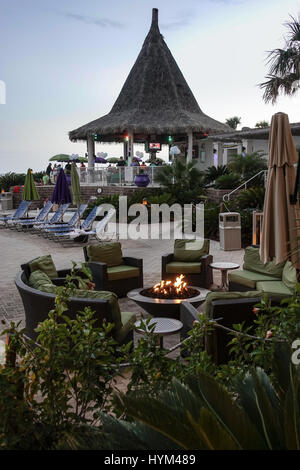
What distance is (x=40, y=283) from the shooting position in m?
5.34

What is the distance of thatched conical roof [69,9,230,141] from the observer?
26109mm

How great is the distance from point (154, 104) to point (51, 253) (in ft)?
62.2

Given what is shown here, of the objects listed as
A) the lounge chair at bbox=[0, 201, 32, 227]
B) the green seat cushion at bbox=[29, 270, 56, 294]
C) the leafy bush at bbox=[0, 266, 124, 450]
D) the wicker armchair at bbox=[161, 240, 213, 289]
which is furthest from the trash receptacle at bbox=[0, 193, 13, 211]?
the leafy bush at bbox=[0, 266, 124, 450]

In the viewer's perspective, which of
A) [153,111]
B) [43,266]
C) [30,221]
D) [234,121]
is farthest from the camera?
[234,121]

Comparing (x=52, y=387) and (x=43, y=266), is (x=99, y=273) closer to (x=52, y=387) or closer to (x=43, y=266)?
(x=43, y=266)

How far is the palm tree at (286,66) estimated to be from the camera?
772 inches

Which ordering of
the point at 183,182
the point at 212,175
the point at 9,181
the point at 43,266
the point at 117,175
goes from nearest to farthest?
the point at 43,266, the point at 183,182, the point at 212,175, the point at 117,175, the point at 9,181

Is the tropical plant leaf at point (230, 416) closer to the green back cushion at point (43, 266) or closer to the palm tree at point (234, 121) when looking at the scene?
the green back cushion at point (43, 266)

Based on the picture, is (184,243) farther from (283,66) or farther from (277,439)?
(283,66)

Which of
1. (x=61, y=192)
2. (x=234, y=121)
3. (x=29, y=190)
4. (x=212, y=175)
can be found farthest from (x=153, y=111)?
(x=234, y=121)

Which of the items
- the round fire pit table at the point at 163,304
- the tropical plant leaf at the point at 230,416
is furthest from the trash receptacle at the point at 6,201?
the tropical plant leaf at the point at 230,416

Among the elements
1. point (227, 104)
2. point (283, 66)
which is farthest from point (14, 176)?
point (227, 104)

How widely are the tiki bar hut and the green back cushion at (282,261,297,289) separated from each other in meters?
20.0
